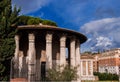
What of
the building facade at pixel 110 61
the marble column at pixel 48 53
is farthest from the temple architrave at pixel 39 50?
the building facade at pixel 110 61

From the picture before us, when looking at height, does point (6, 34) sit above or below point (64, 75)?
above

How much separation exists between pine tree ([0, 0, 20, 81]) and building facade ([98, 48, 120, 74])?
65.3 m

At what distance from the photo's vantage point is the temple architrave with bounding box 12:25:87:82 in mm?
25188

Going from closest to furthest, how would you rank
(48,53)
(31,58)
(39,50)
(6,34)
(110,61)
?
(6,34) → (48,53) → (31,58) → (39,50) → (110,61)

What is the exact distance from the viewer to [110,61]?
8619 centimetres

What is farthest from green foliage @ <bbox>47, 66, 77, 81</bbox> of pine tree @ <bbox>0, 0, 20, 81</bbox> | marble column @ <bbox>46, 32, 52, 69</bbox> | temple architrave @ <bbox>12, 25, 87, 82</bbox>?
marble column @ <bbox>46, 32, 52, 69</bbox>

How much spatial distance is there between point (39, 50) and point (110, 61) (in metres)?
61.0

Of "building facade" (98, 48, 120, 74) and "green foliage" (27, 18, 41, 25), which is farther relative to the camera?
"building facade" (98, 48, 120, 74)

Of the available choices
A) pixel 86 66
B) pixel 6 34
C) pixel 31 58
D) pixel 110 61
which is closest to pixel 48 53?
pixel 31 58

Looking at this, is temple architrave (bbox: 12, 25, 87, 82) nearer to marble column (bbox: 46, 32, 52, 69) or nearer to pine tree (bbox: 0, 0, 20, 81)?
marble column (bbox: 46, 32, 52, 69)

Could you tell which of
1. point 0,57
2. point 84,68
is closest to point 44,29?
point 0,57

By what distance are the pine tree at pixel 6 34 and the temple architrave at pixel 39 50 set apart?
17.4 feet

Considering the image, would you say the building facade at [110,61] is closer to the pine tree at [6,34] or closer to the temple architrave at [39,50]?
the temple architrave at [39,50]

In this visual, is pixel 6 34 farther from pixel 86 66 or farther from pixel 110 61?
pixel 110 61
